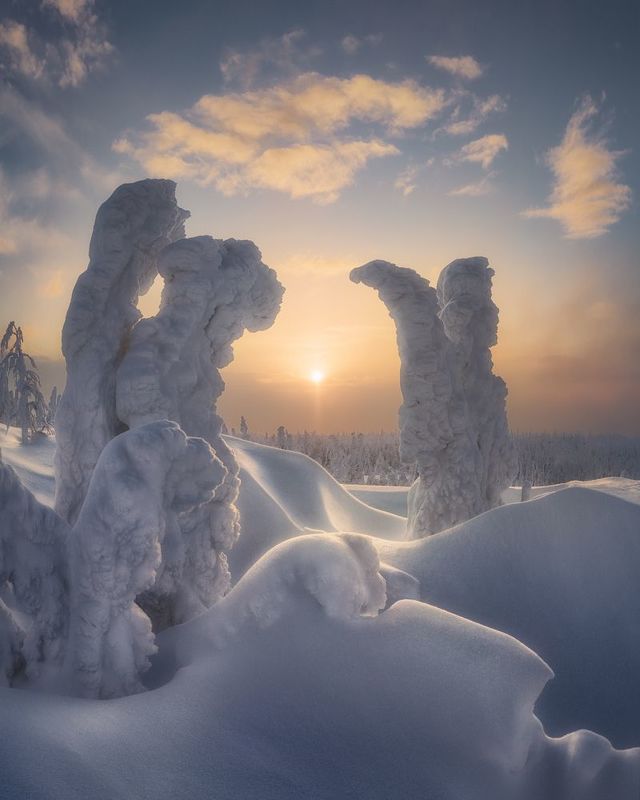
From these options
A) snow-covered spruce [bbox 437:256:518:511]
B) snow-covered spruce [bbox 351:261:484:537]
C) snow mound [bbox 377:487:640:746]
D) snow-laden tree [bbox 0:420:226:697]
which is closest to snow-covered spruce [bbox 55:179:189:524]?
snow-laden tree [bbox 0:420:226:697]

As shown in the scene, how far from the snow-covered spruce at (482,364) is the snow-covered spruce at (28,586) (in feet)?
23.2

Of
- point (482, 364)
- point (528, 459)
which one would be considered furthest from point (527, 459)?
point (482, 364)

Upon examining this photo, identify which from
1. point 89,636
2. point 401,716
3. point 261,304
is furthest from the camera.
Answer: point 261,304

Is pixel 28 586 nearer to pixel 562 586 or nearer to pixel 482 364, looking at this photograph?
pixel 562 586

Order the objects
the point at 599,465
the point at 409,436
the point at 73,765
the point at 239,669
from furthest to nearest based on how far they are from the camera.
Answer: the point at 599,465 < the point at 409,436 < the point at 239,669 < the point at 73,765

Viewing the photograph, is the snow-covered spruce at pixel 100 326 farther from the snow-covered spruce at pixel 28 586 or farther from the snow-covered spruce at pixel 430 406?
the snow-covered spruce at pixel 430 406

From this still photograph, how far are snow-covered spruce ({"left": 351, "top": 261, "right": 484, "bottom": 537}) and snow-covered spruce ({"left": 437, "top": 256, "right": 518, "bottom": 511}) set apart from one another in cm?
35

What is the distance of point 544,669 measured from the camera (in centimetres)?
302

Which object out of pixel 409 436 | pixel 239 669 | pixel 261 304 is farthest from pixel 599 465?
pixel 239 669

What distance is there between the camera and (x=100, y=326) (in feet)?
16.3

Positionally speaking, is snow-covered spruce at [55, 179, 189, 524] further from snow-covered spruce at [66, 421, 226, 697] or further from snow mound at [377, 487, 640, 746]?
snow mound at [377, 487, 640, 746]

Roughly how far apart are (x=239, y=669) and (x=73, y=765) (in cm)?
99

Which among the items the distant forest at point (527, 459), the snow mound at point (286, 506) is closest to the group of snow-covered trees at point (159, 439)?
the snow mound at point (286, 506)

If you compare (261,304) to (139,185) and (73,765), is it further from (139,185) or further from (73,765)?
(73,765)
